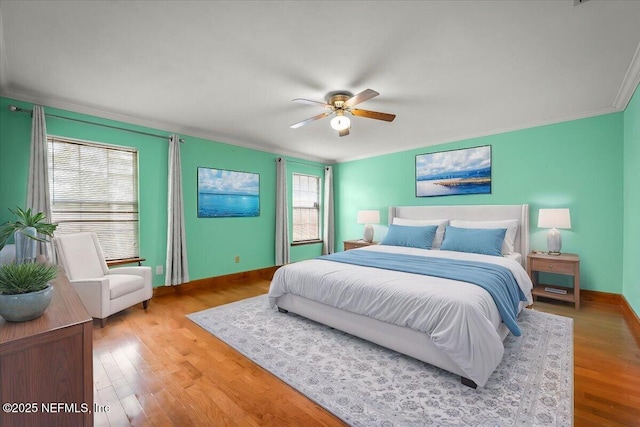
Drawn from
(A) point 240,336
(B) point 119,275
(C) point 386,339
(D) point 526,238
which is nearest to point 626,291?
(D) point 526,238

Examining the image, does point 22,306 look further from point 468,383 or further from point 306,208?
point 306,208

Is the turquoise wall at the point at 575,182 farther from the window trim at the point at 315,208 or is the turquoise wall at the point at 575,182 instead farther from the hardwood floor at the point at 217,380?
the window trim at the point at 315,208

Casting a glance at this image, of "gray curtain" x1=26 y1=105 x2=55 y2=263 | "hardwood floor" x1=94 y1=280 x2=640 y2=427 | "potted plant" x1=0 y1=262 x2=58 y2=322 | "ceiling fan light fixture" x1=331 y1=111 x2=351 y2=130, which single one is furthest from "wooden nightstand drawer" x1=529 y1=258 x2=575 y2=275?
"gray curtain" x1=26 y1=105 x2=55 y2=263

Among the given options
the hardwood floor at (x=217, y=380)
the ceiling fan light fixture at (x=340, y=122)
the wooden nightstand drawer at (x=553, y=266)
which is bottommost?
the hardwood floor at (x=217, y=380)

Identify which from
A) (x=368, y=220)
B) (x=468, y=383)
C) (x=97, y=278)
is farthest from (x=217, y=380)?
(x=368, y=220)

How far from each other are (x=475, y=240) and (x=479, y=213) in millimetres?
850

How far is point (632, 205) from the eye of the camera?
2.89m

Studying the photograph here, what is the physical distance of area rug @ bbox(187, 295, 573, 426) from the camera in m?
1.63

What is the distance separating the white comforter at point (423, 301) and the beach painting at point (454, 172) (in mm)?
1692

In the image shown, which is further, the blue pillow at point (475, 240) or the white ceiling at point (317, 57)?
the blue pillow at point (475, 240)

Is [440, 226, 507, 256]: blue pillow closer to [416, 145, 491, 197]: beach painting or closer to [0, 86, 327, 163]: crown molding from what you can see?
[416, 145, 491, 197]: beach painting

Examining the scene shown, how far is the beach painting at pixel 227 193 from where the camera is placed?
173 inches

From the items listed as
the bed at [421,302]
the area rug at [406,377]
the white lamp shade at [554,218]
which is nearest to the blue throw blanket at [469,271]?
the bed at [421,302]

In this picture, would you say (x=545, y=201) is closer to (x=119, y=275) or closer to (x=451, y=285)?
(x=451, y=285)
